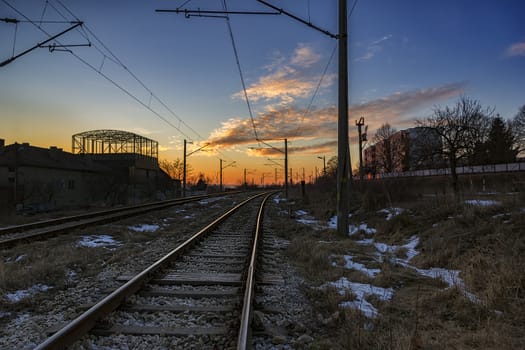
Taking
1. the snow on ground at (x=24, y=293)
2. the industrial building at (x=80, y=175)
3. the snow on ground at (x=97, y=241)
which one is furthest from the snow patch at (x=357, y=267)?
the industrial building at (x=80, y=175)

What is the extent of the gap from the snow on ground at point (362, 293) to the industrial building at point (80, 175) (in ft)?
79.3

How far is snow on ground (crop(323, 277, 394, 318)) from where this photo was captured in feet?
15.6

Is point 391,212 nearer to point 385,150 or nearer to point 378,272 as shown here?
point 378,272

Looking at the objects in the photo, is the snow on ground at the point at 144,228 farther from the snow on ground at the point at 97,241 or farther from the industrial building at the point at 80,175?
the industrial building at the point at 80,175

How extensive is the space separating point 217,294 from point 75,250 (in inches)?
218

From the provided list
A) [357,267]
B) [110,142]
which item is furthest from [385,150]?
[357,267]

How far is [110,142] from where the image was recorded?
55.8 m

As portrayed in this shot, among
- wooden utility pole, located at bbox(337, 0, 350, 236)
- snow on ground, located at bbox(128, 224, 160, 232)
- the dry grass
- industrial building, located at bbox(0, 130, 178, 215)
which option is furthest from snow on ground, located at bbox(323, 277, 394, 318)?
industrial building, located at bbox(0, 130, 178, 215)

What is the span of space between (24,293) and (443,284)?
7.12 meters

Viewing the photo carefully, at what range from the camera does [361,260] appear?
8.10 m

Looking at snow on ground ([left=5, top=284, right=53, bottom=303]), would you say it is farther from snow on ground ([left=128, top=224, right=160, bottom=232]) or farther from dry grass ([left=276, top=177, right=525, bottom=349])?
snow on ground ([left=128, top=224, right=160, bottom=232])

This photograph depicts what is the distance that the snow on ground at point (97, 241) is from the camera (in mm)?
10039

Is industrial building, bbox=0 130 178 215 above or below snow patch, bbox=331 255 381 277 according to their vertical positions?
above

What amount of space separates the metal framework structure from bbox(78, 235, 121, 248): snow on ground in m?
45.7
